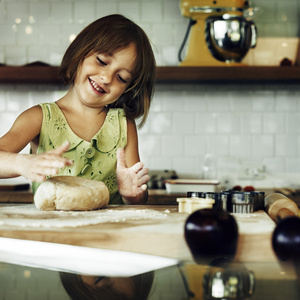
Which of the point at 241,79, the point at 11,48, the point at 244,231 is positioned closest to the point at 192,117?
the point at 241,79

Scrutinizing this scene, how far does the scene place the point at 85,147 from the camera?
164 cm

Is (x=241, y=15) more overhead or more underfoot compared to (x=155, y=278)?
more overhead

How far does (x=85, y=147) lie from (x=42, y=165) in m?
0.55

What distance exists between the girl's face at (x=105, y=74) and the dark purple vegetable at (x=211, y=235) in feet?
2.70

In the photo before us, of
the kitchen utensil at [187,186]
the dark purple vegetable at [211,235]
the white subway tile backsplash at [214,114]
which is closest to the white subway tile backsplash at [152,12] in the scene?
the white subway tile backsplash at [214,114]

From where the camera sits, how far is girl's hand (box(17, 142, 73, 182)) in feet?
3.55

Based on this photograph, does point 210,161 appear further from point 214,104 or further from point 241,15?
point 241,15

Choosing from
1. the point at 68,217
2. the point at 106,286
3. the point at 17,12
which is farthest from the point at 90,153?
the point at 17,12

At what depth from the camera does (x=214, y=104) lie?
2.95 meters

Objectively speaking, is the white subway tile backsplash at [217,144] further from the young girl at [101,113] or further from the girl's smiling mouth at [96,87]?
the girl's smiling mouth at [96,87]

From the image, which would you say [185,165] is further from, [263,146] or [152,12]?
[152,12]

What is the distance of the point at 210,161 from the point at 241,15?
2.87ft

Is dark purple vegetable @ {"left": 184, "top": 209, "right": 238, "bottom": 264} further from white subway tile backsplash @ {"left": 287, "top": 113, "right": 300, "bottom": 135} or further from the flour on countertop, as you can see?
white subway tile backsplash @ {"left": 287, "top": 113, "right": 300, "bottom": 135}

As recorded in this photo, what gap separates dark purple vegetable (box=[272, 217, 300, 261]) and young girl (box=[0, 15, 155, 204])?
0.68 m
